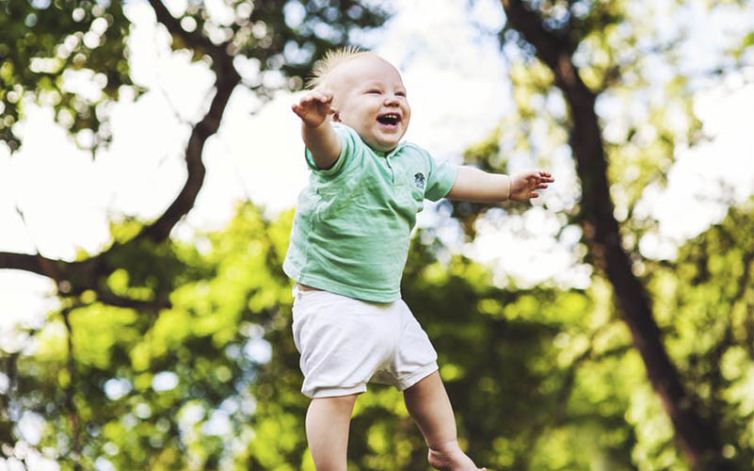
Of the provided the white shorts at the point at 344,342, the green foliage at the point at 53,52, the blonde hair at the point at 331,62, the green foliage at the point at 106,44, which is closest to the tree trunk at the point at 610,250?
the green foliage at the point at 106,44

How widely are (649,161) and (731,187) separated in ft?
2.82

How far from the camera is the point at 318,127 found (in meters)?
2.00

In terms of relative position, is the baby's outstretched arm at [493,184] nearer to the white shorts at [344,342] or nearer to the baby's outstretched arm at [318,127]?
the white shorts at [344,342]

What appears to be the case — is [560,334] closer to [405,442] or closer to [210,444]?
[405,442]

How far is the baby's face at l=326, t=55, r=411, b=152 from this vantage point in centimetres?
225

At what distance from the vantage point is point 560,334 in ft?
43.1

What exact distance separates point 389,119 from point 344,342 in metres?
0.47

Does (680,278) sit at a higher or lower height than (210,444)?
higher

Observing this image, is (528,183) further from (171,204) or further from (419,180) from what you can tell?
(171,204)

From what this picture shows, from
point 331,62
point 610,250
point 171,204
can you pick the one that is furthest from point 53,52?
point 610,250

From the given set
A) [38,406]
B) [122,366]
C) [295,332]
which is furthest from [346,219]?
[122,366]

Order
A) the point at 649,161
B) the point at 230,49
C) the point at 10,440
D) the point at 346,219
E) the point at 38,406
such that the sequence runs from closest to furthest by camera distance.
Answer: the point at 346,219, the point at 10,440, the point at 38,406, the point at 230,49, the point at 649,161

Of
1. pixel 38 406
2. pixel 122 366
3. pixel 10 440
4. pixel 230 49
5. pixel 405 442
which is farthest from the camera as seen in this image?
pixel 122 366

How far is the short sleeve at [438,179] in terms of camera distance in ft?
7.96
